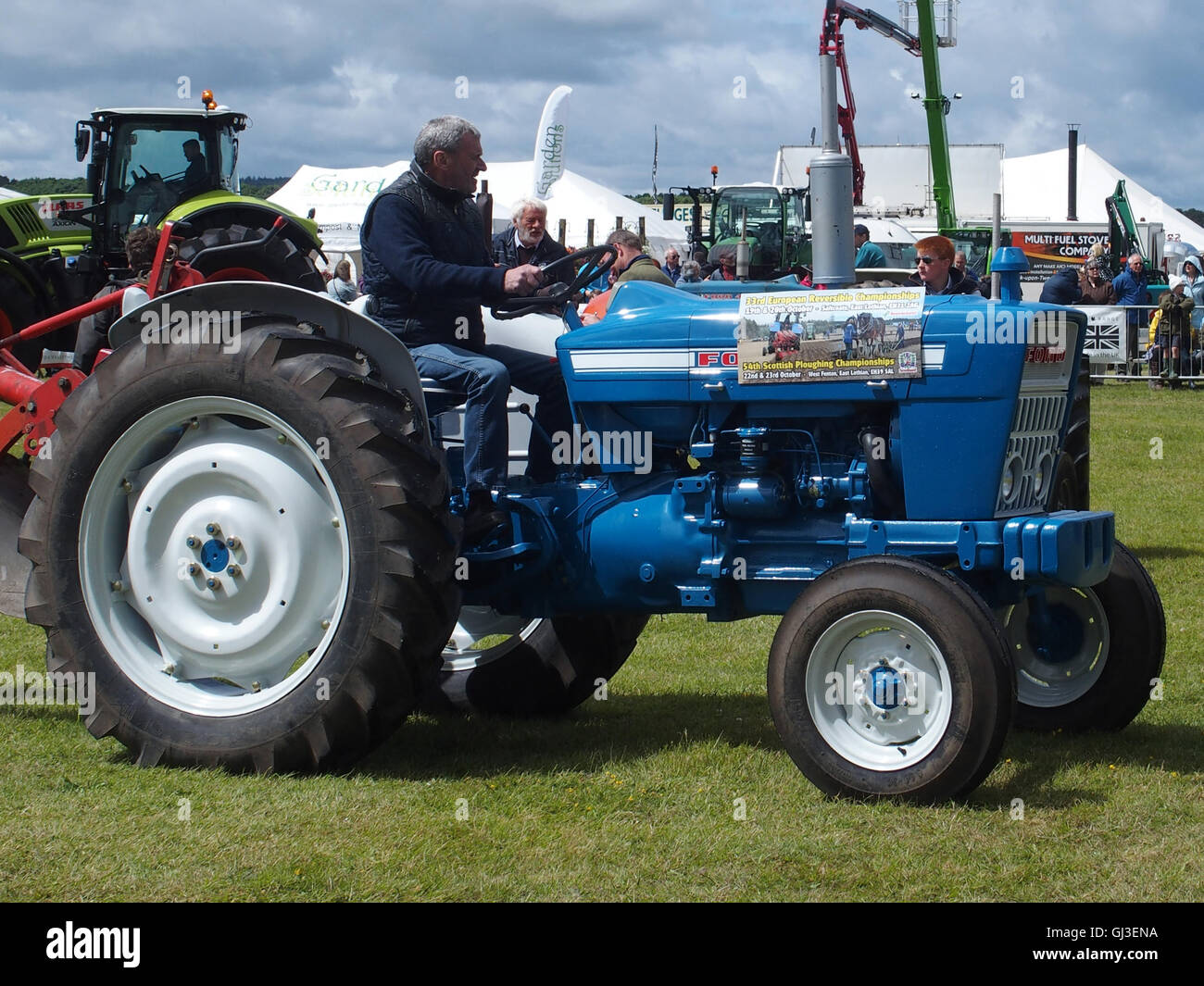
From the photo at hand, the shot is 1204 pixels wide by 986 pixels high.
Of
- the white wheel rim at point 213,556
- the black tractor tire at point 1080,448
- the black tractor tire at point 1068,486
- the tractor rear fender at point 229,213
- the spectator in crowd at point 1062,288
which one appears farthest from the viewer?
the spectator in crowd at point 1062,288

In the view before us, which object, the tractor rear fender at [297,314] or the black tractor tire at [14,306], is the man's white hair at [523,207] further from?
the black tractor tire at [14,306]

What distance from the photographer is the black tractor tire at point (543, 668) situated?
571cm

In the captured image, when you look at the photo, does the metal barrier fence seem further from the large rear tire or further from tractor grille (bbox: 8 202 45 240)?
the large rear tire

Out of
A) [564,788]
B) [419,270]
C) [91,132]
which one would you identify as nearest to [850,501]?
[564,788]

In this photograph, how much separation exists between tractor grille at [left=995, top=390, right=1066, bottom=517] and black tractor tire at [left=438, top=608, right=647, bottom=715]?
5.27 feet

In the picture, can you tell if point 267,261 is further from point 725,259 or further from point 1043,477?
point 725,259

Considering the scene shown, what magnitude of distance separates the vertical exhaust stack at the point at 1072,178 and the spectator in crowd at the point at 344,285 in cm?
2313

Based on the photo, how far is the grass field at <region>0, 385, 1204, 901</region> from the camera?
12.5 feet

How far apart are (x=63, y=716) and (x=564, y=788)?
203 cm

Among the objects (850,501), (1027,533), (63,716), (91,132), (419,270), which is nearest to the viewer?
(1027,533)

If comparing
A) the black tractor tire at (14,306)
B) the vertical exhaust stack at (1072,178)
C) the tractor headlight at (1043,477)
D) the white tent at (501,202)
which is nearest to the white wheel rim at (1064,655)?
the tractor headlight at (1043,477)

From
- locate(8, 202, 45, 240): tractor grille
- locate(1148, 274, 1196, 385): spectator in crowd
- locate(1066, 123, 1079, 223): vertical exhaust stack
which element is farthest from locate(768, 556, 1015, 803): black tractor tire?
locate(1066, 123, 1079, 223): vertical exhaust stack
